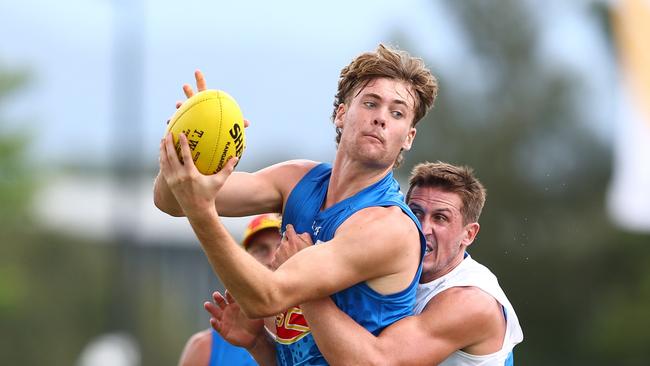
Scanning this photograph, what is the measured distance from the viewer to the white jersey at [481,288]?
21.1ft

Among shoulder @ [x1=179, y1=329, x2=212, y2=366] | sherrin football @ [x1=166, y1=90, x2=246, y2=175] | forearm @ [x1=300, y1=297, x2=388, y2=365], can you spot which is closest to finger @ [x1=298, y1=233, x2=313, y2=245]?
forearm @ [x1=300, y1=297, x2=388, y2=365]

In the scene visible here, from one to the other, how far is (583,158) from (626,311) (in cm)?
542

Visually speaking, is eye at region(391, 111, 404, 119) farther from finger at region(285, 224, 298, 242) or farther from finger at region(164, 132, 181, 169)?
finger at region(164, 132, 181, 169)

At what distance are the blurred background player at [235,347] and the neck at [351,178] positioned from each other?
2098 mm

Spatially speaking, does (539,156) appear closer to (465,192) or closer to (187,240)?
(187,240)

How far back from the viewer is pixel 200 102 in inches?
215

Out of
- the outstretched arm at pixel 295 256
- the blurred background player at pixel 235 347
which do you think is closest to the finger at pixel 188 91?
the outstretched arm at pixel 295 256

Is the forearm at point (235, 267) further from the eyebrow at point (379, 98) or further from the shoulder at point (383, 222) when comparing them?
the eyebrow at point (379, 98)

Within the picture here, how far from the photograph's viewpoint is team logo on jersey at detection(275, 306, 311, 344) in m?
6.23

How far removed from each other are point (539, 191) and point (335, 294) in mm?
32413

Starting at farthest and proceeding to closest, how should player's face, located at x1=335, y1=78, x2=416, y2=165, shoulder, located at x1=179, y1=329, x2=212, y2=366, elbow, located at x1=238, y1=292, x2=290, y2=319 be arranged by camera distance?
shoulder, located at x1=179, y1=329, x2=212, y2=366 → player's face, located at x1=335, y1=78, x2=416, y2=165 → elbow, located at x1=238, y1=292, x2=290, y2=319

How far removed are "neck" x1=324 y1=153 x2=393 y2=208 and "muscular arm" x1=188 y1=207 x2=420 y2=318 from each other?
9.4 inches

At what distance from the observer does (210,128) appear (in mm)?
5371

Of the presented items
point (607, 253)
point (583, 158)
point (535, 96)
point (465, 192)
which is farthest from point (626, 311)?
point (465, 192)
